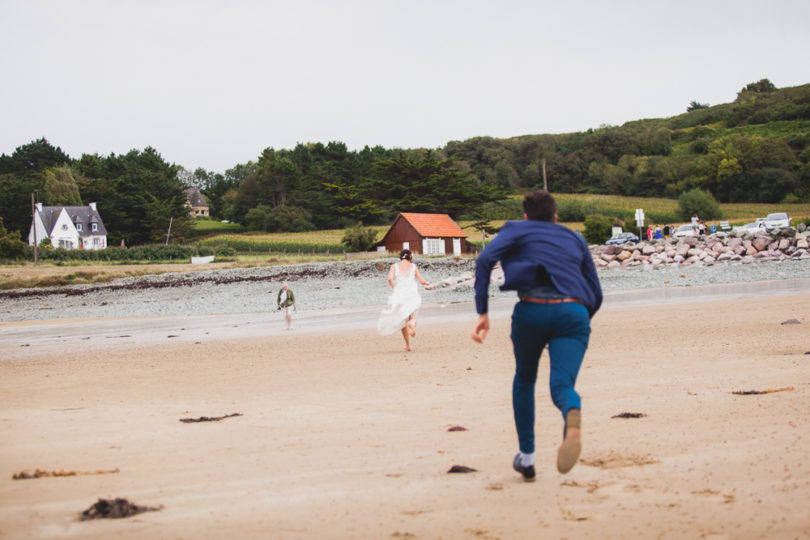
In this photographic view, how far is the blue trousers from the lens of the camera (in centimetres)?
482

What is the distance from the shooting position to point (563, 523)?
405 centimetres

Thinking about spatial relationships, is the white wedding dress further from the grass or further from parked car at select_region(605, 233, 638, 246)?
parked car at select_region(605, 233, 638, 246)

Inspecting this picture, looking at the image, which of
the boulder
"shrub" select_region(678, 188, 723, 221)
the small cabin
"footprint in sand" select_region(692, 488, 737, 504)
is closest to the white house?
the small cabin

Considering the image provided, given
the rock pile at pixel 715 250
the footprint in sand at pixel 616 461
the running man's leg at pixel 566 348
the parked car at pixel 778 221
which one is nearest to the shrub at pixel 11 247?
the rock pile at pixel 715 250

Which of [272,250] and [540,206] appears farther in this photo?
[272,250]

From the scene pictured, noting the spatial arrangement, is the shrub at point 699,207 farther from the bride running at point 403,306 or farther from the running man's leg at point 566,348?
the running man's leg at point 566,348

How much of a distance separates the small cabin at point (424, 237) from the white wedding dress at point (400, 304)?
47.2 meters

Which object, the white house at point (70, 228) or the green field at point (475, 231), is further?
the white house at point (70, 228)

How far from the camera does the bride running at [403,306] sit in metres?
14.1

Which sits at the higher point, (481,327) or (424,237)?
(424,237)

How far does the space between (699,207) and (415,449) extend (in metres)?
81.0

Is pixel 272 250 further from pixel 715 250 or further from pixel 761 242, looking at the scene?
pixel 761 242

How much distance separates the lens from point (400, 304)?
14062mm

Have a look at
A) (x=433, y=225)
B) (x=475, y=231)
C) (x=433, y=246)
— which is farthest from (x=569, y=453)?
(x=475, y=231)
